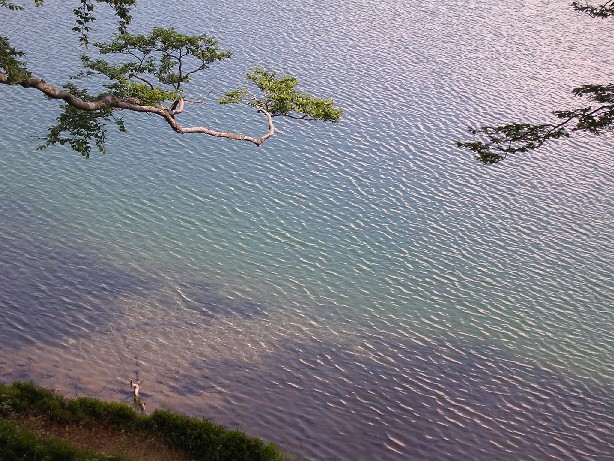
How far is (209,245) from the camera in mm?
26125

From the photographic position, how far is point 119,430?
1591 centimetres

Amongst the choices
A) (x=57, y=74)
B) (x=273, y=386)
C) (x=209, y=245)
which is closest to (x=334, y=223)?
(x=209, y=245)

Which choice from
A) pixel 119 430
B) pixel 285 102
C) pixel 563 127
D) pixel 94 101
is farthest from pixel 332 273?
pixel 94 101

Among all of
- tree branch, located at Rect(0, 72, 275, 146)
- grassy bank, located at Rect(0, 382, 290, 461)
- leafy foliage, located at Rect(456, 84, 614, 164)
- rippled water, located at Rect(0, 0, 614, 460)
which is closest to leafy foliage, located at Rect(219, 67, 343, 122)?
tree branch, located at Rect(0, 72, 275, 146)

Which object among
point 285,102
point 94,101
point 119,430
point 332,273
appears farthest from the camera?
point 332,273

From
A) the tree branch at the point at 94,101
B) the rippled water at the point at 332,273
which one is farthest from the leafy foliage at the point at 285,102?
the rippled water at the point at 332,273

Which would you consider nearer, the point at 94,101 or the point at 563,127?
the point at 563,127

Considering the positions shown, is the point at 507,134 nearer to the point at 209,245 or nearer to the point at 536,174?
the point at 209,245

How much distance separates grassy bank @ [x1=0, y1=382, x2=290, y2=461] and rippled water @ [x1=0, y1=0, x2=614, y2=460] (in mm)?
2602

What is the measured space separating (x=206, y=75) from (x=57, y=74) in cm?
679

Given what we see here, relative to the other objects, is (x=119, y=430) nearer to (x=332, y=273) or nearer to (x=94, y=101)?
(x=94, y=101)

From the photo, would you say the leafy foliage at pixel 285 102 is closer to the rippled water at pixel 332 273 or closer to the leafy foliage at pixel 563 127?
the leafy foliage at pixel 563 127

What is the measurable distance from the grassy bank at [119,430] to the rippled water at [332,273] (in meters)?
2.60

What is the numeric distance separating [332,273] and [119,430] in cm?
1086
